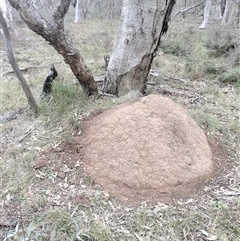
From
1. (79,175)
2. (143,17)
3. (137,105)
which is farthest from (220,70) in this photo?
(79,175)

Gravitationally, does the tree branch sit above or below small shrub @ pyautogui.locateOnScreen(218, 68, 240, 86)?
above

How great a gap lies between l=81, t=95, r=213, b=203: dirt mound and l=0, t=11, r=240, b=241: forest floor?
0.37 ft

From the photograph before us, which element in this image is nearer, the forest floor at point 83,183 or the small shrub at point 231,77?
the forest floor at point 83,183

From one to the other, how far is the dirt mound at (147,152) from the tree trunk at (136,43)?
0.88 m

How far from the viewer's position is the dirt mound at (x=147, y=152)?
2381 mm

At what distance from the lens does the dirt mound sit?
2.38 m

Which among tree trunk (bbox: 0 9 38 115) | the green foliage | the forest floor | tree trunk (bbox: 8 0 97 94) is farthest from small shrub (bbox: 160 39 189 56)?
tree trunk (bbox: 0 9 38 115)

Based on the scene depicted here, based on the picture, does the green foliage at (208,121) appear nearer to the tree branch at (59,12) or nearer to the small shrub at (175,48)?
the tree branch at (59,12)

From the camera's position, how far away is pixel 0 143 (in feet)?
10.7

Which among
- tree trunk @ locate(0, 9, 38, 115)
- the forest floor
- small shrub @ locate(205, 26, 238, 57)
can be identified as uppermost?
tree trunk @ locate(0, 9, 38, 115)

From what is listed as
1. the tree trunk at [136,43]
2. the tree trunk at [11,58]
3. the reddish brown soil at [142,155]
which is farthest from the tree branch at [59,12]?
the reddish brown soil at [142,155]

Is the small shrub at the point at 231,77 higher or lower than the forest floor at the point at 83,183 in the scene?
lower

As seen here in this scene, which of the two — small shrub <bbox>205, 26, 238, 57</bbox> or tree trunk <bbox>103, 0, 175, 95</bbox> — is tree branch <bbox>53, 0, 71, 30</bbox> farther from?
small shrub <bbox>205, 26, 238, 57</bbox>

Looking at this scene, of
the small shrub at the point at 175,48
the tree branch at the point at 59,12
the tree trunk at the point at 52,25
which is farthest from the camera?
the small shrub at the point at 175,48
